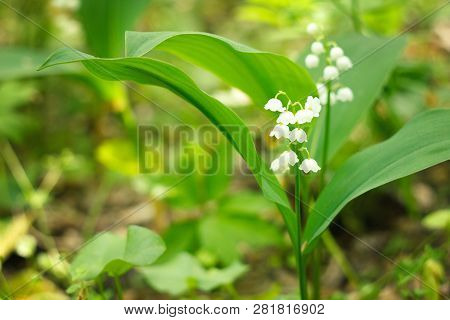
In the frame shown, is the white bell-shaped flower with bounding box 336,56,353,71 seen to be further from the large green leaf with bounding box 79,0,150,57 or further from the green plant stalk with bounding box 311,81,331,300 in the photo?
the large green leaf with bounding box 79,0,150,57

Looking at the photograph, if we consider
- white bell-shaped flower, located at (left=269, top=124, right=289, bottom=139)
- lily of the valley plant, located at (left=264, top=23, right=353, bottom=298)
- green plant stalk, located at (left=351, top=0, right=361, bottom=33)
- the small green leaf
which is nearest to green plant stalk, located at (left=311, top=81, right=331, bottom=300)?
lily of the valley plant, located at (left=264, top=23, right=353, bottom=298)

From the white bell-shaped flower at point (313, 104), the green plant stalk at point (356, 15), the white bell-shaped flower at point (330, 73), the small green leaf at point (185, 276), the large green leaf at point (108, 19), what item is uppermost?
the large green leaf at point (108, 19)

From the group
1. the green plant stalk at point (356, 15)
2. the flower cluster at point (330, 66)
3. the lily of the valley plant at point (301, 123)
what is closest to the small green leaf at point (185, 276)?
the lily of the valley plant at point (301, 123)

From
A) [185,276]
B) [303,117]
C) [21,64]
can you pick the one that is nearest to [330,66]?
[303,117]

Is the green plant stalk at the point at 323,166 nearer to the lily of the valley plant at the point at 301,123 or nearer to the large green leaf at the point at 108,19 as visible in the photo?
the lily of the valley plant at the point at 301,123

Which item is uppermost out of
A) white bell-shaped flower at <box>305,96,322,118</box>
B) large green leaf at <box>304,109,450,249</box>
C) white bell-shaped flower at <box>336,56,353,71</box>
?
white bell-shaped flower at <box>336,56,353,71</box>
